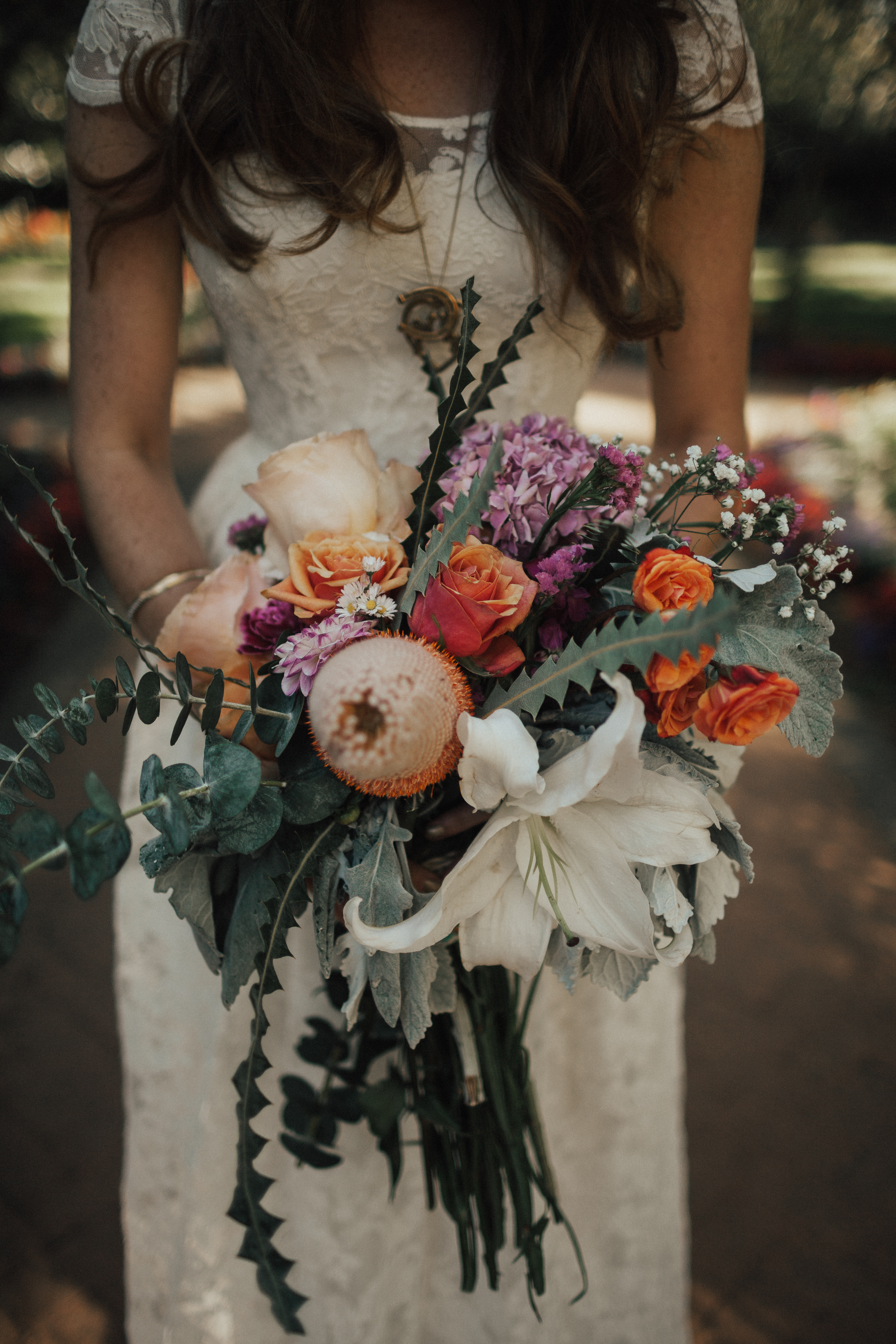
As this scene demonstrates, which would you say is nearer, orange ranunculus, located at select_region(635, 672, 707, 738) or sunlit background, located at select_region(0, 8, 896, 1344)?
orange ranunculus, located at select_region(635, 672, 707, 738)

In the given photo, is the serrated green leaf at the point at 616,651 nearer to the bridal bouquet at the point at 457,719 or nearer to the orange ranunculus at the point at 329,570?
the bridal bouquet at the point at 457,719

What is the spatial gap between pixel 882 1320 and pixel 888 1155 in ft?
1.33

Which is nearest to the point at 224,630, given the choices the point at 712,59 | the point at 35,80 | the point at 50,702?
the point at 50,702

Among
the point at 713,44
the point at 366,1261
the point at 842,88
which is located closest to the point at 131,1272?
the point at 366,1261

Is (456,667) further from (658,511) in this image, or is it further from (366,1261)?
(366,1261)

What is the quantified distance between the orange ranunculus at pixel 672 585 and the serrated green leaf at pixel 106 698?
17.2 inches

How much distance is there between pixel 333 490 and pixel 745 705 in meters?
0.44

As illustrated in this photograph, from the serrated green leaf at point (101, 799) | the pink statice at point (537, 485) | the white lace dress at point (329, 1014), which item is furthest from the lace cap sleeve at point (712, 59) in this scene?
the serrated green leaf at point (101, 799)

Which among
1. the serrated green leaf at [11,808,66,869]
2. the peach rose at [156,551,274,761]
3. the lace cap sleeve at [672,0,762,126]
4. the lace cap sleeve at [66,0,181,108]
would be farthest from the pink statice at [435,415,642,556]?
the lace cap sleeve at [66,0,181,108]

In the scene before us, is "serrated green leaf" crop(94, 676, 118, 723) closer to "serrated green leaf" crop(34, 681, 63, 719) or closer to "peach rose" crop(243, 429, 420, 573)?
"serrated green leaf" crop(34, 681, 63, 719)

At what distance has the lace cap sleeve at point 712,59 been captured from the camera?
1.14m

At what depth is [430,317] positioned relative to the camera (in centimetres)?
120

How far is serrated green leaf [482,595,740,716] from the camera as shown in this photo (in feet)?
1.90

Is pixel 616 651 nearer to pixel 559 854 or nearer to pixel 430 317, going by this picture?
pixel 559 854
